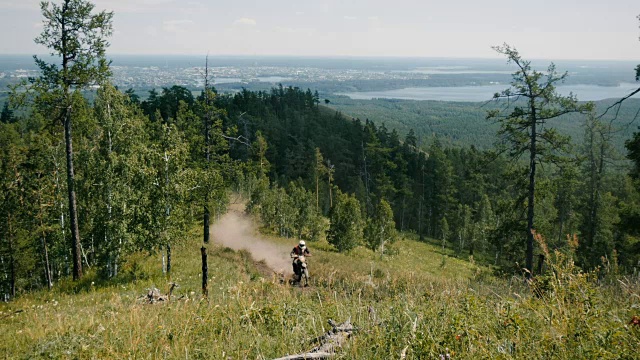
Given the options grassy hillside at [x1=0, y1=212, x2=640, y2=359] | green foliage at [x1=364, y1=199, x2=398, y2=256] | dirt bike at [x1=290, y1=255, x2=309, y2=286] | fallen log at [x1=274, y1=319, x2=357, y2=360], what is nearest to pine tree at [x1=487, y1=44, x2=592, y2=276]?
dirt bike at [x1=290, y1=255, x2=309, y2=286]

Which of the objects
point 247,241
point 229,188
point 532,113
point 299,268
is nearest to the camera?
point 299,268

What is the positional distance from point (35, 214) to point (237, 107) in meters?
84.3

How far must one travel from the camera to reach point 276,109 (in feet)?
422

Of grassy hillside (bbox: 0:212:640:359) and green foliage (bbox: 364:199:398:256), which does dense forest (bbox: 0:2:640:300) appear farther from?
grassy hillside (bbox: 0:212:640:359)

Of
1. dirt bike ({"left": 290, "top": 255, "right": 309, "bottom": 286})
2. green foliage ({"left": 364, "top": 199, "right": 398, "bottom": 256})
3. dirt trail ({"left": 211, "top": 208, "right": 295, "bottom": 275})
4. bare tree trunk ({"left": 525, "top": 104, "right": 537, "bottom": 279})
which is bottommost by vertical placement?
green foliage ({"left": 364, "top": 199, "right": 398, "bottom": 256})

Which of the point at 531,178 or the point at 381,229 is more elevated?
the point at 531,178

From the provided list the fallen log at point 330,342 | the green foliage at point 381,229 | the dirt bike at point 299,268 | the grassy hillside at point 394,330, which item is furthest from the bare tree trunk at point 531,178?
the green foliage at point 381,229

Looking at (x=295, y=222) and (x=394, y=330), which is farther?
(x=295, y=222)

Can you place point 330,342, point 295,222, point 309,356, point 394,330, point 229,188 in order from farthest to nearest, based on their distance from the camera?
point 229,188
point 295,222
point 394,330
point 330,342
point 309,356

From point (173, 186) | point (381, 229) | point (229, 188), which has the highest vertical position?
point (173, 186)

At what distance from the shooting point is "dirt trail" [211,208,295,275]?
78.2 ft

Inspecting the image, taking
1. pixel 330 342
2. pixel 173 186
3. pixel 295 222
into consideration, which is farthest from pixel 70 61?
pixel 295 222

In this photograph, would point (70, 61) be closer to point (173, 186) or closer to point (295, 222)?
point (173, 186)

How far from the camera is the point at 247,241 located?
3120 centimetres
